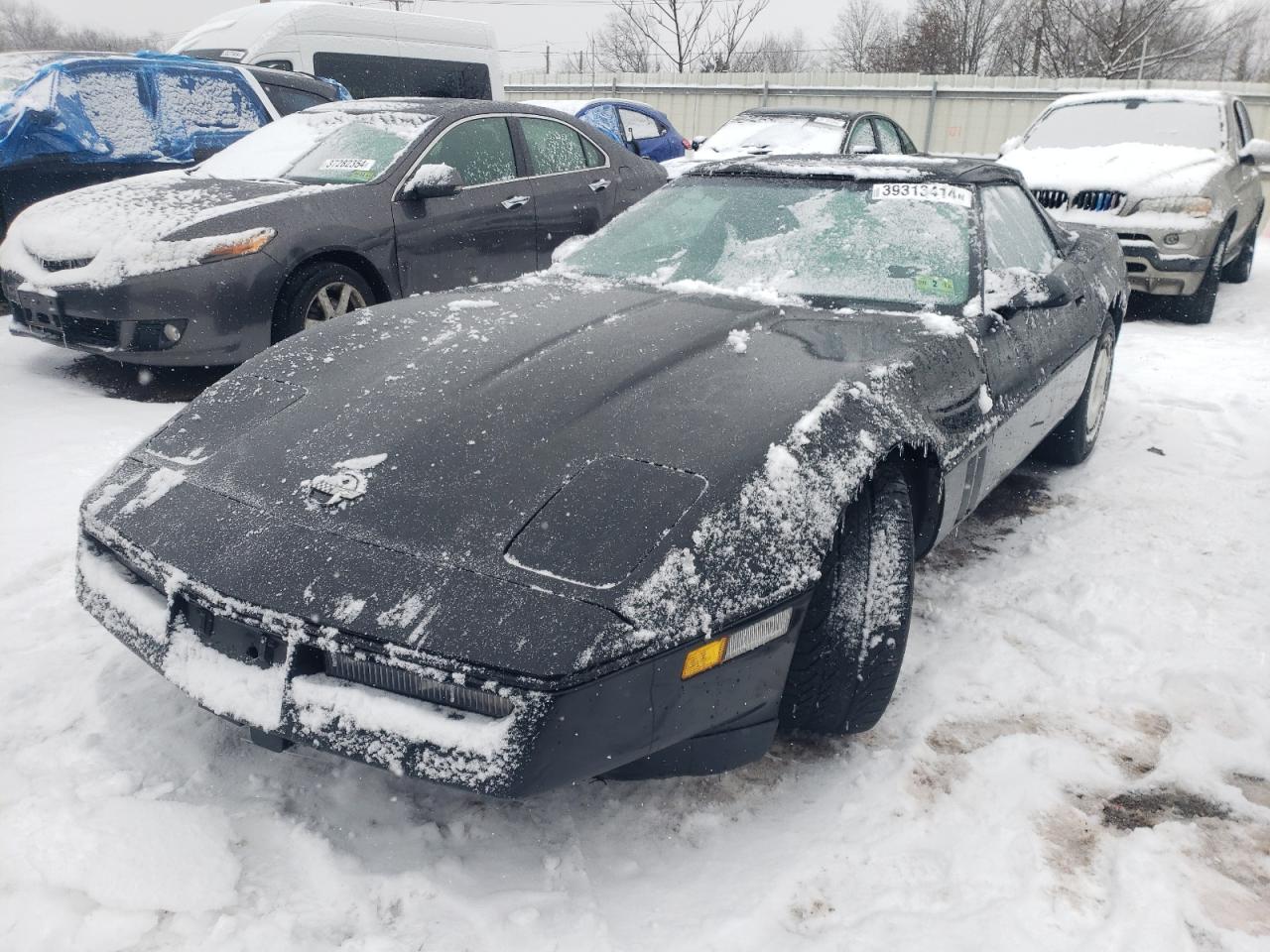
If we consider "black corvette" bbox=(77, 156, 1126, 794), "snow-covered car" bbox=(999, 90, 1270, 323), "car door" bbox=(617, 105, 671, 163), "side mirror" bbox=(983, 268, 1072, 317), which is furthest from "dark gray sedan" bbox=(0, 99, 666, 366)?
"car door" bbox=(617, 105, 671, 163)

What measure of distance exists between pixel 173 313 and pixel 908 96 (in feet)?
71.1

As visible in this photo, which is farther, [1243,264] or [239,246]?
[1243,264]

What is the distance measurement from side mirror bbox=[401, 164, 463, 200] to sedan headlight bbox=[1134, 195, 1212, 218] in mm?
4959

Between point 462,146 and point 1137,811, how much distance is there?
4.76 m

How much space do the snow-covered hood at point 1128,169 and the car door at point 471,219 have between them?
3598mm

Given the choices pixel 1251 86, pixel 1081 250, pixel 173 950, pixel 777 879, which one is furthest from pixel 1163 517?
pixel 1251 86

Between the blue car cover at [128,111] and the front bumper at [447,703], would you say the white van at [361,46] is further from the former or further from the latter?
the front bumper at [447,703]

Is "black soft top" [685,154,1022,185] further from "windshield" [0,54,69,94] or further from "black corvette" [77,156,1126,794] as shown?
"windshield" [0,54,69,94]

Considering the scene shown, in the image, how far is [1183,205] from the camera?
657 cm

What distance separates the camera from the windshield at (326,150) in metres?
5.07

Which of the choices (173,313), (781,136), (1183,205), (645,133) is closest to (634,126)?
(645,133)

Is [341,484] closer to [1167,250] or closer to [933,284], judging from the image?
[933,284]

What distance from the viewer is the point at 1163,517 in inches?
142

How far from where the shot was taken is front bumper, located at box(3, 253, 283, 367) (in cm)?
423
